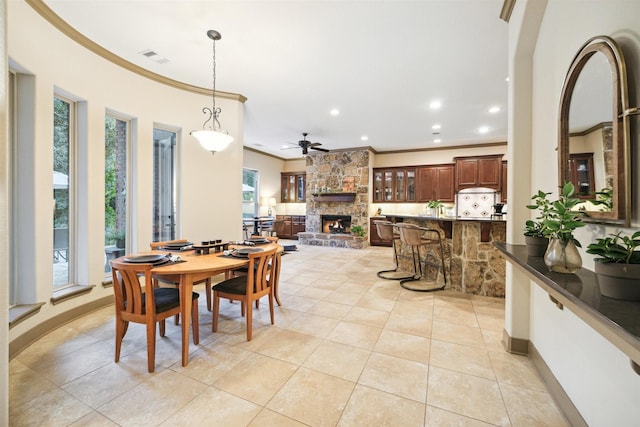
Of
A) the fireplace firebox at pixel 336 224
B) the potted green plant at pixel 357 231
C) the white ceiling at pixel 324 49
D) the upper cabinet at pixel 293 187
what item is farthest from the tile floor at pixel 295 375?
the upper cabinet at pixel 293 187

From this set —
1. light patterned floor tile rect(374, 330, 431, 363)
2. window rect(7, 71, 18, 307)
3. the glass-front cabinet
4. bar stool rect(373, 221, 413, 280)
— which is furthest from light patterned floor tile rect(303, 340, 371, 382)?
window rect(7, 71, 18, 307)

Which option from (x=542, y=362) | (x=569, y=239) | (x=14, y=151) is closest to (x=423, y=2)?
(x=569, y=239)

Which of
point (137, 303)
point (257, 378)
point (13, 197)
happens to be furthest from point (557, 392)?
point (13, 197)

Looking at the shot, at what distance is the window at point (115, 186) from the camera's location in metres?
3.29

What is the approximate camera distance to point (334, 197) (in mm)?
8023

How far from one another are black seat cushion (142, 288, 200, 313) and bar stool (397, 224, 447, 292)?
2792 millimetres

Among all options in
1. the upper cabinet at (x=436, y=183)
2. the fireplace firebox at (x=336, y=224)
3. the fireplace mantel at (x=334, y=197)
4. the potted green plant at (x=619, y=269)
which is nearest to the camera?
the potted green plant at (x=619, y=269)

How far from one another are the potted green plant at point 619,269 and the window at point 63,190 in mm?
4178

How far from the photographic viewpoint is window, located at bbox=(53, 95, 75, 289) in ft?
9.25

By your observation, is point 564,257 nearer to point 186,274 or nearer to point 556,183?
point 556,183

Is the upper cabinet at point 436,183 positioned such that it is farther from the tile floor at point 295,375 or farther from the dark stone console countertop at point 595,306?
the dark stone console countertop at point 595,306

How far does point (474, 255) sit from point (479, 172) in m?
4.31

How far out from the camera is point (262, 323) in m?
2.75

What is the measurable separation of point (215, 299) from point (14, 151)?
2.22 meters
